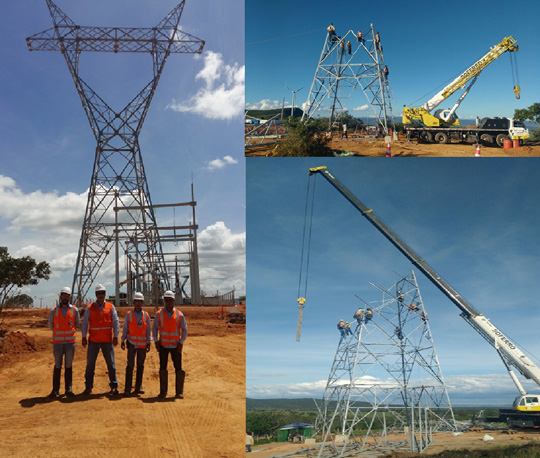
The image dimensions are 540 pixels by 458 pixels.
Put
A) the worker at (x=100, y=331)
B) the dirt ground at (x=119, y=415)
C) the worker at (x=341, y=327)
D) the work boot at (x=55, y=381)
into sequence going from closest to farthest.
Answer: the dirt ground at (x=119, y=415), the work boot at (x=55, y=381), the worker at (x=100, y=331), the worker at (x=341, y=327)

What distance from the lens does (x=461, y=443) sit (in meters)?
8.18

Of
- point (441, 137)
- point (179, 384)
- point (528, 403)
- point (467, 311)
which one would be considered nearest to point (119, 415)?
point (179, 384)

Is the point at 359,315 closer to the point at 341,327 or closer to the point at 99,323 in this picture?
the point at 341,327

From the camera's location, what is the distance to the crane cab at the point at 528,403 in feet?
28.3

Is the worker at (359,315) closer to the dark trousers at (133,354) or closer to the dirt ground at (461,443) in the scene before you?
the dirt ground at (461,443)

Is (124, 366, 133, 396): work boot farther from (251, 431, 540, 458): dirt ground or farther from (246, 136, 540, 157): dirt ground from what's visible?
(246, 136, 540, 157): dirt ground

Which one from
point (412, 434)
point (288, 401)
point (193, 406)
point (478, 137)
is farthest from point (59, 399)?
point (478, 137)

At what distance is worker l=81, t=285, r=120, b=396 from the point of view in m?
4.80

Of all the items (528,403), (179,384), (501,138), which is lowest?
(528,403)

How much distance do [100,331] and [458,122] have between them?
686 cm

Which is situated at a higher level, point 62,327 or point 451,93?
point 451,93

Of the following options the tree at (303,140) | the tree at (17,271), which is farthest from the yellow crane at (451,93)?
the tree at (17,271)

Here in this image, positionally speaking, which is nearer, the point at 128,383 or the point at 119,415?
the point at 119,415

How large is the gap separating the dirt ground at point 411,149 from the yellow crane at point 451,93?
43 centimetres
